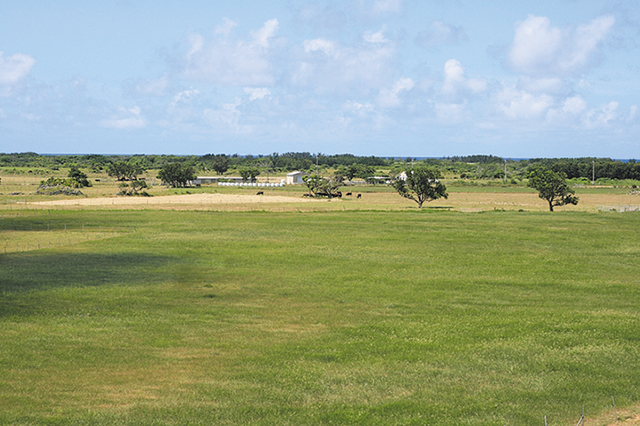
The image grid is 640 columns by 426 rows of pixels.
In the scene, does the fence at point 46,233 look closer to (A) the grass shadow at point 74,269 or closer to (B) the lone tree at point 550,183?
(A) the grass shadow at point 74,269

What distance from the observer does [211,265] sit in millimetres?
48281

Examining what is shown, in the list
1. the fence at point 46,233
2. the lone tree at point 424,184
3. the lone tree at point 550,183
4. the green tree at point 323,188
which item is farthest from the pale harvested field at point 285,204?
the fence at point 46,233

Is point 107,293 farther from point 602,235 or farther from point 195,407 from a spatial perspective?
point 602,235

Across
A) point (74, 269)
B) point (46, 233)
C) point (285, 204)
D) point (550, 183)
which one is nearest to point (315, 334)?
point (74, 269)

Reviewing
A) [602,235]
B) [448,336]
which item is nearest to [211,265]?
[448,336]

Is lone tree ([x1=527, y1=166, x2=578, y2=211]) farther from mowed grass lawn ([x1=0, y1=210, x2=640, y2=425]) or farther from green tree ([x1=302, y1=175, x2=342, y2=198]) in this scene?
green tree ([x1=302, y1=175, x2=342, y2=198])

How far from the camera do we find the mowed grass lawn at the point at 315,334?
18906 mm

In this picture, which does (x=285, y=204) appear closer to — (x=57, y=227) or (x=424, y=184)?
(x=424, y=184)

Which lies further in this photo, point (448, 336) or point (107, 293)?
point (107, 293)

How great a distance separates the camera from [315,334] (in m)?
27.9

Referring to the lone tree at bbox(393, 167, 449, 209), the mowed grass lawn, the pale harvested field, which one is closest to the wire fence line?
the mowed grass lawn

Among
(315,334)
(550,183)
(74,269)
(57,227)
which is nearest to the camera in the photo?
(315,334)

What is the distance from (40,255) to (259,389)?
37422 millimetres

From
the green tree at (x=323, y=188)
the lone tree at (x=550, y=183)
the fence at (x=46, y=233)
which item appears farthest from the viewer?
the green tree at (x=323, y=188)
